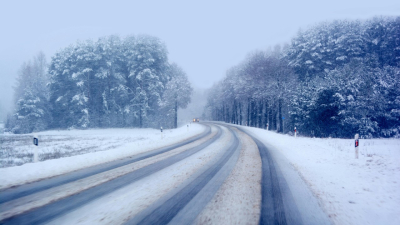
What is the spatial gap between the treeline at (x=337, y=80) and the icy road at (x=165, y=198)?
21.1 meters

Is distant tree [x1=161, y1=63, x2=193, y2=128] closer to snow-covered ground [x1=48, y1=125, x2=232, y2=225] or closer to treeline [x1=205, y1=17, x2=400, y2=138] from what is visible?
treeline [x1=205, y1=17, x2=400, y2=138]

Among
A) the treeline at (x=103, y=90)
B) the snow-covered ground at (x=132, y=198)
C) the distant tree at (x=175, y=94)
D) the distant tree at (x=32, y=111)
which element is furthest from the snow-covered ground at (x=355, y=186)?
the distant tree at (x=32, y=111)

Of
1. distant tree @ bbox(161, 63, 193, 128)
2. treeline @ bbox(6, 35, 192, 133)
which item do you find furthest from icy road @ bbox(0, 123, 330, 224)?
treeline @ bbox(6, 35, 192, 133)

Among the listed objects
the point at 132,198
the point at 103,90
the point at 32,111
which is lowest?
the point at 132,198

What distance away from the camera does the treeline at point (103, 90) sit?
36.6 metres

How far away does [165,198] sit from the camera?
187 inches

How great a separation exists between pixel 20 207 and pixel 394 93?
98.2 feet

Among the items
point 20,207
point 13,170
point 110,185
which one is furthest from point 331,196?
point 13,170

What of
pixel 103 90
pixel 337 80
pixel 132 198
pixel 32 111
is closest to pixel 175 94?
pixel 103 90

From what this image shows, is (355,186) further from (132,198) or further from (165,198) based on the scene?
(132,198)

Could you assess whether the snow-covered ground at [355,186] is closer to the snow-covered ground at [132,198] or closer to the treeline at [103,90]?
the snow-covered ground at [132,198]

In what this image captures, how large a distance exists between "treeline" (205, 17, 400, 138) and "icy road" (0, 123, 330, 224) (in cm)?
2106

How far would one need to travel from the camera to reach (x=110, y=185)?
5.66 meters

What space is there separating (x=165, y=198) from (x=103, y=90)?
3877 centimetres
